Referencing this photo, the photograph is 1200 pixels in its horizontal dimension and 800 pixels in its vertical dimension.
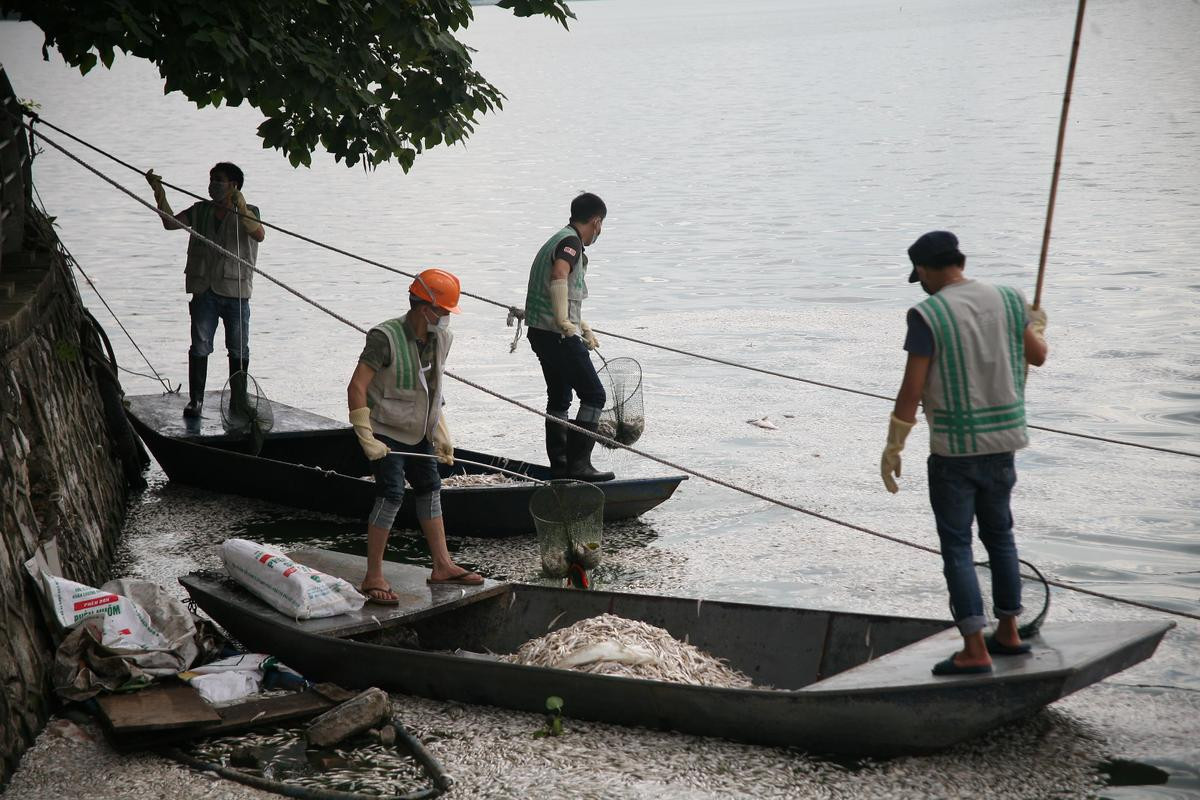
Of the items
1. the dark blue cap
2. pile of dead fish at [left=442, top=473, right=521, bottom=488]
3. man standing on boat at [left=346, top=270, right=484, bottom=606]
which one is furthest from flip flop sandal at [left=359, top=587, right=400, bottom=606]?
the dark blue cap

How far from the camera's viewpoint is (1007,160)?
34.3 metres

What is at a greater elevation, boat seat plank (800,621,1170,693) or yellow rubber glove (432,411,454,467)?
yellow rubber glove (432,411,454,467)

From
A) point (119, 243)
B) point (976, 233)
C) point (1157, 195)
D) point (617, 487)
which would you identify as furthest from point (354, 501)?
point (1157, 195)

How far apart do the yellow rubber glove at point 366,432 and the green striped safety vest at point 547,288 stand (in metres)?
→ 2.57

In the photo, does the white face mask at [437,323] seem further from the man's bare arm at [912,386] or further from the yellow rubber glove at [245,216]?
the yellow rubber glove at [245,216]

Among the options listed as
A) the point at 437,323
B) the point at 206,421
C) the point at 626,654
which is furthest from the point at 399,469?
the point at 206,421

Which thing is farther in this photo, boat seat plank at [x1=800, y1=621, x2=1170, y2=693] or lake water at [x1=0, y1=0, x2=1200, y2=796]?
lake water at [x1=0, y1=0, x2=1200, y2=796]

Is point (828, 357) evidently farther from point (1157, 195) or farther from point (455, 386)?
point (1157, 195)

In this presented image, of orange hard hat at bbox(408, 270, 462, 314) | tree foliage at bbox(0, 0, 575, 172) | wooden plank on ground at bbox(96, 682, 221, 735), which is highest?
tree foliage at bbox(0, 0, 575, 172)

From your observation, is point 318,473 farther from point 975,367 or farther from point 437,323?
point 975,367

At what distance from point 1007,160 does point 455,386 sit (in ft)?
79.6

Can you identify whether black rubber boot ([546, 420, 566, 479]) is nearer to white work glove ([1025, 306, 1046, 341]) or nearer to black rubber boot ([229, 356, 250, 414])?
black rubber boot ([229, 356, 250, 414])

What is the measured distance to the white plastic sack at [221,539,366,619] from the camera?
268 inches

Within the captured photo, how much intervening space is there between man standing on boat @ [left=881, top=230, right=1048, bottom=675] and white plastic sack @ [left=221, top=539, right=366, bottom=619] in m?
2.99
